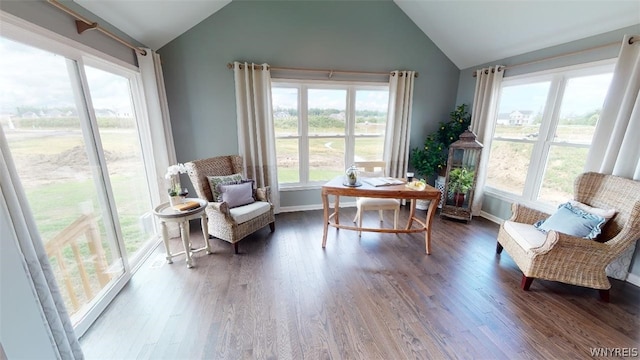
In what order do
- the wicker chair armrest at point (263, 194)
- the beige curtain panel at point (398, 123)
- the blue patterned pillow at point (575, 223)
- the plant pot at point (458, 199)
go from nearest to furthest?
the blue patterned pillow at point (575, 223)
the wicker chair armrest at point (263, 194)
the plant pot at point (458, 199)
the beige curtain panel at point (398, 123)

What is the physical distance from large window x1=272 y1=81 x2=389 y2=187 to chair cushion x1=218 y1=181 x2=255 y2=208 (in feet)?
3.07

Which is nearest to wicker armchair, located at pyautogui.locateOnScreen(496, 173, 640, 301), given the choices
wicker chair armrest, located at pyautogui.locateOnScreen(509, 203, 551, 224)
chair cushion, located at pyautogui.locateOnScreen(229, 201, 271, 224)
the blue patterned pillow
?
the blue patterned pillow

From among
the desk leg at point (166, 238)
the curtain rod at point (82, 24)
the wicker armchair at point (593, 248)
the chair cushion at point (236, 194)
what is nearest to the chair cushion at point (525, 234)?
the wicker armchair at point (593, 248)

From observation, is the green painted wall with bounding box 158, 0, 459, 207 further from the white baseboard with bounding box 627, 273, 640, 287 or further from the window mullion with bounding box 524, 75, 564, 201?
the white baseboard with bounding box 627, 273, 640, 287

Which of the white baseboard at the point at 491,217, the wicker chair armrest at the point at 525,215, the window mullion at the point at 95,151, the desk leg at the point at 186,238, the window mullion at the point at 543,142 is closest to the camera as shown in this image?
the window mullion at the point at 95,151

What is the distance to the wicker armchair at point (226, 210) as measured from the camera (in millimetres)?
2697

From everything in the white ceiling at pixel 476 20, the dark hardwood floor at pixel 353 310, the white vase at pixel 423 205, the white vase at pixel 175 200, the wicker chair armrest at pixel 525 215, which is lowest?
the dark hardwood floor at pixel 353 310

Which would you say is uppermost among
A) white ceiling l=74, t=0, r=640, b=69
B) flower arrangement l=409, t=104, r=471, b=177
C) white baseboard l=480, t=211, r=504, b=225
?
white ceiling l=74, t=0, r=640, b=69

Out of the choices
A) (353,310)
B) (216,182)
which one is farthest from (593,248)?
(216,182)

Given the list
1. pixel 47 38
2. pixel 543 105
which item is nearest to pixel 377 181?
pixel 543 105

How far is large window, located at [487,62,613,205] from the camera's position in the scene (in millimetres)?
2672

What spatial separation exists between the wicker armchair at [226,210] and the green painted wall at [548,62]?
327 cm

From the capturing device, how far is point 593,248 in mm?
1937

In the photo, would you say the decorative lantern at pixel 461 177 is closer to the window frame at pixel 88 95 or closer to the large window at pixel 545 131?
the large window at pixel 545 131
